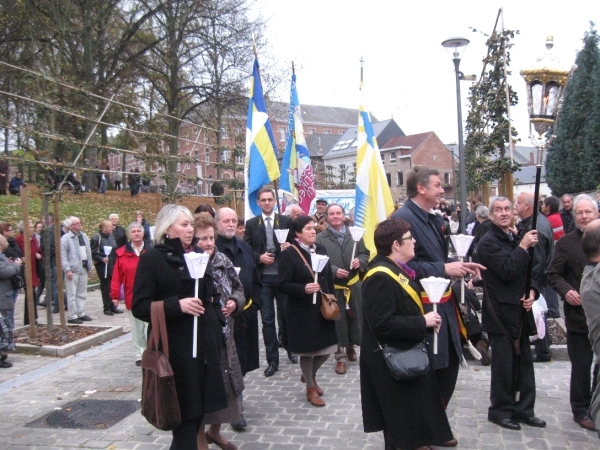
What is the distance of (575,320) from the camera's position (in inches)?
194

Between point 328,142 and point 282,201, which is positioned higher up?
point 328,142

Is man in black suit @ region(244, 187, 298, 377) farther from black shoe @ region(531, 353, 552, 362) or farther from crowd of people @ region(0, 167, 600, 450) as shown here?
black shoe @ region(531, 353, 552, 362)

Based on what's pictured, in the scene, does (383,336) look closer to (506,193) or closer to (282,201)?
(282,201)

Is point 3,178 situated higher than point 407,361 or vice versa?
point 3,178

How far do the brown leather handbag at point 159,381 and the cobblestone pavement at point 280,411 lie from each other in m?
1.35

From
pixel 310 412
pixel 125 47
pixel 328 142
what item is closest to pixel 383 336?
pixel 310 412

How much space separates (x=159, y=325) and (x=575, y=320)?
357 cm

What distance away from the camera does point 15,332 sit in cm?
941

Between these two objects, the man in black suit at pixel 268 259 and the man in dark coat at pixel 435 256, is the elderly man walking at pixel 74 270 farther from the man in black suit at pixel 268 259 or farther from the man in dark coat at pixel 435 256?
the man in dark coat at pixel 435 256

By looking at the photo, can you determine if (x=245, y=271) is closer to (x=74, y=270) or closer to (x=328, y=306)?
(x=328, y=306)

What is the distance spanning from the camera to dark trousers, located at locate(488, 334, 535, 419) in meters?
4.88

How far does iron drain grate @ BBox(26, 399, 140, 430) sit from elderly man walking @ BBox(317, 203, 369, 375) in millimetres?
2592

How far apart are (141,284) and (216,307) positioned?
651mm

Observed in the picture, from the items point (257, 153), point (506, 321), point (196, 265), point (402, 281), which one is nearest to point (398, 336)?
point (402, 281)
